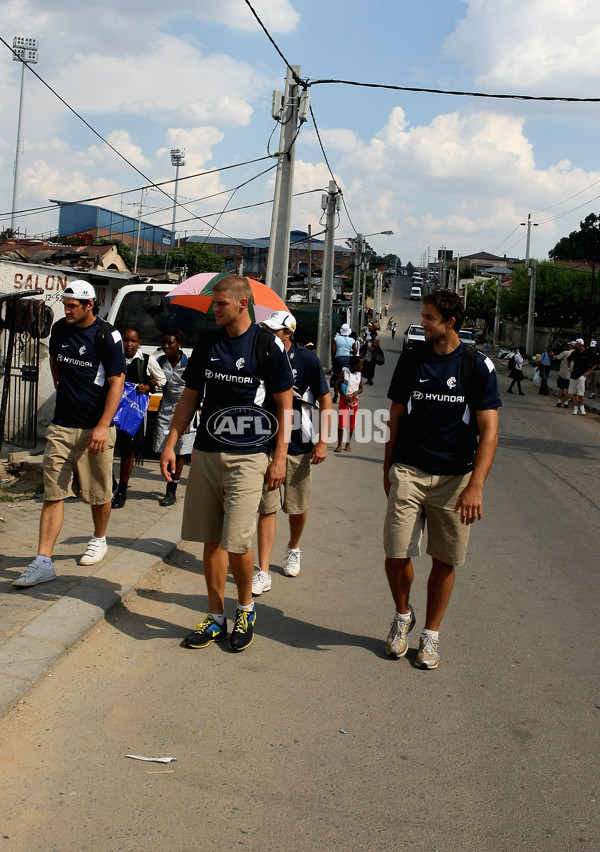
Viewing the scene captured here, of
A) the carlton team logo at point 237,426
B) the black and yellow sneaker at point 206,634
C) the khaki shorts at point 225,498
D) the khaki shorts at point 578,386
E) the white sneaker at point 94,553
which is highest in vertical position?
the khaki shorts at point 578,386

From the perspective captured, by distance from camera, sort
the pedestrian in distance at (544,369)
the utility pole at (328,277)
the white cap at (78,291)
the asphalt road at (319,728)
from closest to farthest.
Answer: the asphalt road at (319,728) < the white cap at (78,291) < the pedestrian in distance at (544,369) < the utility pole at (328,277)

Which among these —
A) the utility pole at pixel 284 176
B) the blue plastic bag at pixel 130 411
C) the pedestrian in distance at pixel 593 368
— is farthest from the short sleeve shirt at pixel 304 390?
the pedestrian in distance at pixel 593 368

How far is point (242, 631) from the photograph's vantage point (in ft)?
15.3

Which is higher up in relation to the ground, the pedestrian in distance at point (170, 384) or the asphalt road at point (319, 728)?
the pedestrian in distance at point (170, 384)

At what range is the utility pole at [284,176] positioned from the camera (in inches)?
607

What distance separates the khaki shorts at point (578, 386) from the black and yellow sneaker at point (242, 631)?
60.0 ft

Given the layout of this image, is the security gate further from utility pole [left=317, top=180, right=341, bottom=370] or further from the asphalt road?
utility pole [left=317, top=180, right=341, bottom=370]

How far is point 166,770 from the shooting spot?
3.29 metres

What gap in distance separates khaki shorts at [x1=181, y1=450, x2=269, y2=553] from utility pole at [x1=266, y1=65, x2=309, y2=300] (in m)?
11.1

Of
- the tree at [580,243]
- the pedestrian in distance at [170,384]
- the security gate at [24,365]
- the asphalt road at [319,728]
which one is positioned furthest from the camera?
the tree at [580,243]

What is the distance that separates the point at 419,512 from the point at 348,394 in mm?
8120

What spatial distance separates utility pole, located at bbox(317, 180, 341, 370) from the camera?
30234 millimetres

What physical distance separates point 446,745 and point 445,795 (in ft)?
1.41

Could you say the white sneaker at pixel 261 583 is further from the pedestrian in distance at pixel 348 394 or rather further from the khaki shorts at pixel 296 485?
the pedestrian in distance at pixel 348 394
